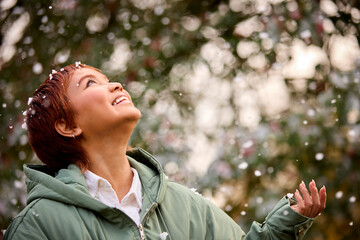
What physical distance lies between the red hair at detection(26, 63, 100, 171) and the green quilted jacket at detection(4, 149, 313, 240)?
5cm

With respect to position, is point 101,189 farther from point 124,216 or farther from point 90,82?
point 90,82

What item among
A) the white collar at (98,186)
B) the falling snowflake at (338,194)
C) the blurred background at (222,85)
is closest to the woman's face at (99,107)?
the white collar at (98,186)

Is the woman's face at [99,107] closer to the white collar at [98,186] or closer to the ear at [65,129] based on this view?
the ear at [65,129]

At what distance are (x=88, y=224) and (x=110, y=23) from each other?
1.79m

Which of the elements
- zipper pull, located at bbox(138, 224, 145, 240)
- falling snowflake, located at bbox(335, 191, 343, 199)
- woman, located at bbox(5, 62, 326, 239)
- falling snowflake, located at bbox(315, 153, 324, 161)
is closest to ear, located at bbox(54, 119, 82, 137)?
woman, located at bbox(5, 62, 326, 239)

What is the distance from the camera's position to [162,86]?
9.02 feet

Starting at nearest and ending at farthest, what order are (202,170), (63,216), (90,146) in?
(63,216), (90,146), (202,170)

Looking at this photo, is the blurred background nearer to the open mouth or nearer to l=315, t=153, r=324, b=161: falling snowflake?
l=315, t=153, r=324, b=161: falling snowflake

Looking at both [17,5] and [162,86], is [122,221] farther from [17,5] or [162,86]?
[17,5]

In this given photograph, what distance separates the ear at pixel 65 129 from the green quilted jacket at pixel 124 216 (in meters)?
0.11

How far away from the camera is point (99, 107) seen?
4.74 ft

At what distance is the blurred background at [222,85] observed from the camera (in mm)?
2682

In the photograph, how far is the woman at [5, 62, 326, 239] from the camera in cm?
131

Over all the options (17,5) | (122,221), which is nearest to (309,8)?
(17,5)
